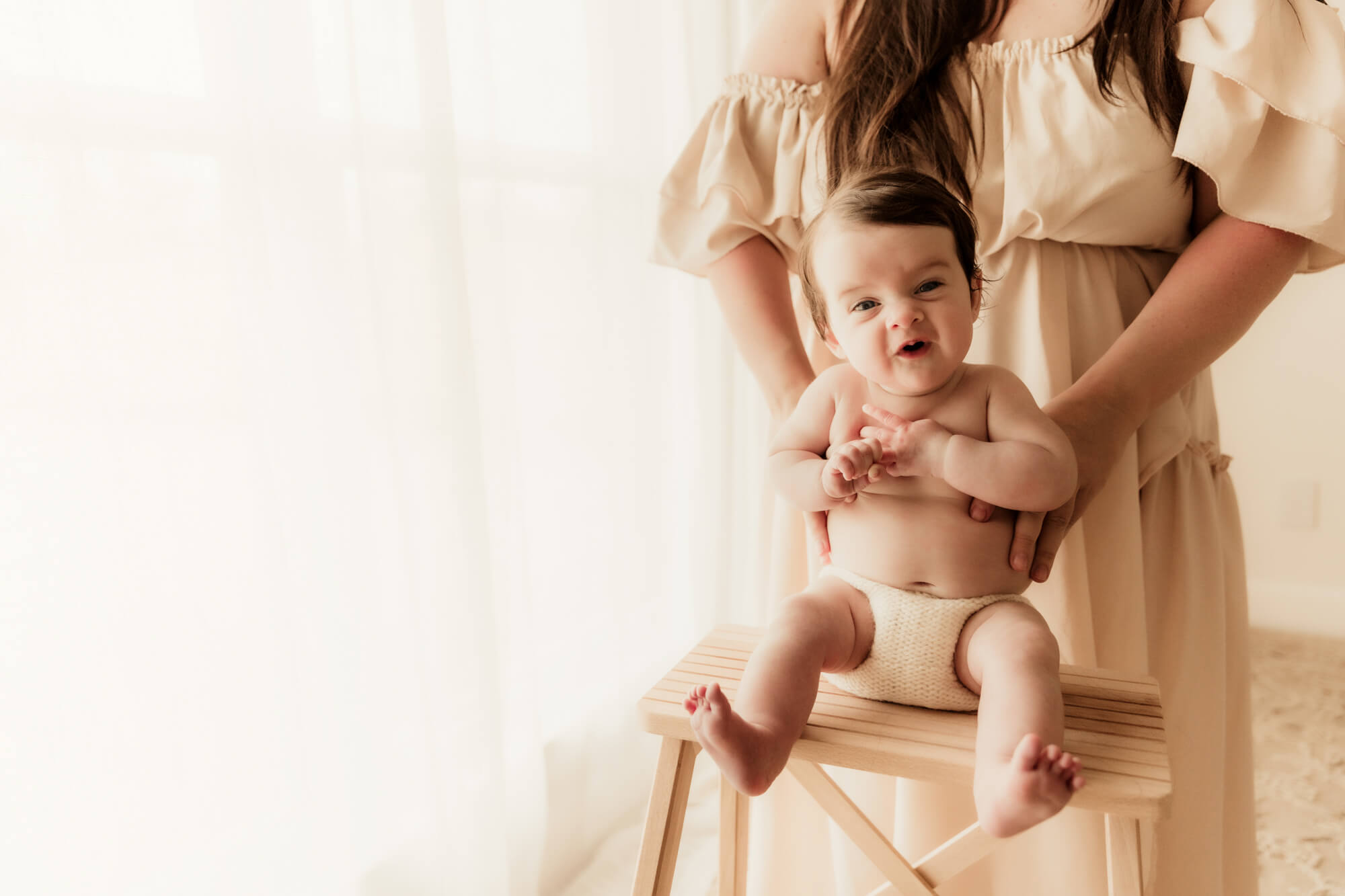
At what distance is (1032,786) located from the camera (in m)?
0.59

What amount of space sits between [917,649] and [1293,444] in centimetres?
249

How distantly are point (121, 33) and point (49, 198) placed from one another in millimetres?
173

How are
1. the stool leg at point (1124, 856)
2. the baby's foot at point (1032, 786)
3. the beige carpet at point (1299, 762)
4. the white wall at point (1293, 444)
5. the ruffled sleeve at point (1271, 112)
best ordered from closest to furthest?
1. the baby's foot at point (1032, 786)
2. the stool leg at point (1124, 856)
3. the ruffled sleeve at point (1271, 112)
4. the beige carpet at point (1299, 762)
5. the white wall at point (1293, 444)

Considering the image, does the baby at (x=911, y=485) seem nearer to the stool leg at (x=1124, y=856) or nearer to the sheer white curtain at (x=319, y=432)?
the stool leg at (x=1124, y=856)

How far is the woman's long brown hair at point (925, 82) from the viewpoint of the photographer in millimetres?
871

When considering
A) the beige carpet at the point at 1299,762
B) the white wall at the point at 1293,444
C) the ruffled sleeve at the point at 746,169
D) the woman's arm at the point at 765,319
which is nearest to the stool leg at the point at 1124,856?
the woman's arm at the point at 765,319

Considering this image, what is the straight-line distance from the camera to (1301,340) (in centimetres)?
264

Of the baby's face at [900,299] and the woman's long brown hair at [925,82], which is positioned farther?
the woman's long brown hair at [925,82]

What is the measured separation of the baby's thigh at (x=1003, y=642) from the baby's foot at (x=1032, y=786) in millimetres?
89

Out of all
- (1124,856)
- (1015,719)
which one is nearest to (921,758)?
(1015,719)

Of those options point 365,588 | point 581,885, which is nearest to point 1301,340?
point 581,885

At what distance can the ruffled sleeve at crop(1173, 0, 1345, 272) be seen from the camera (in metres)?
0.81

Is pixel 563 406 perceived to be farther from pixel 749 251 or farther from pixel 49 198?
pixel 49 198

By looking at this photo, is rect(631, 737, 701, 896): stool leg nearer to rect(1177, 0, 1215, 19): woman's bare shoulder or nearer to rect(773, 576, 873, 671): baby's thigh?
rect(773, 576, 873, 671): baby's thigh
